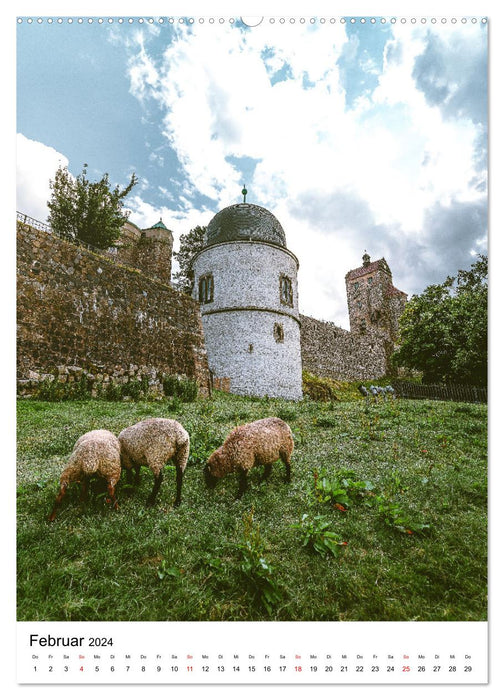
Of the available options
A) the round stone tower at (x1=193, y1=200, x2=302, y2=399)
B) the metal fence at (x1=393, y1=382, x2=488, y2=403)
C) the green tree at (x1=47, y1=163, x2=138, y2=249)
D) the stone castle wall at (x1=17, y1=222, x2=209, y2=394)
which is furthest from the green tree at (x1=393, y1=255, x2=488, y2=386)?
the round stone tower at (x1=193, y1=200, x2=302, y2=399)

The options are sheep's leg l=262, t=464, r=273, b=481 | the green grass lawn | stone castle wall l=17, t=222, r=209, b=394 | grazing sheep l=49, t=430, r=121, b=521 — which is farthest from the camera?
stone castle wall l=17, t=222, r=209, b=394

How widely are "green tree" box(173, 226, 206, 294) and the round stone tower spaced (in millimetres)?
1208

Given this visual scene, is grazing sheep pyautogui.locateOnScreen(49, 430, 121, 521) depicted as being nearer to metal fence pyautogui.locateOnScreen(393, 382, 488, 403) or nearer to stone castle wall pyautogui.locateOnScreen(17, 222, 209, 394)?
stone castle wall pyautogui.locateOnScreen(17, 222, 209, 394)

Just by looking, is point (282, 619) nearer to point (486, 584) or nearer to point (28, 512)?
point (486, 584)

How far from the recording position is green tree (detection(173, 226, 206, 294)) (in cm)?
2045

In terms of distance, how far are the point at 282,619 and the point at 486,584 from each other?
63.9 inches

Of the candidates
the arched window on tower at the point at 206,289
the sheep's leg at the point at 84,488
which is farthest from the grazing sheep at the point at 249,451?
the arched window on tower at the point at 206,289

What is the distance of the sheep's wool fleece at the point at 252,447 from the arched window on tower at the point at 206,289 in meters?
14.4

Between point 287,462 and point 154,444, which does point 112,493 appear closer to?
point 154,444

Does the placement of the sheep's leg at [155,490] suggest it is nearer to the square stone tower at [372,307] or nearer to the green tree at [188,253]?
the green tree at [188,253]

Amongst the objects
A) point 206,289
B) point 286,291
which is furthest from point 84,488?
point 286,291

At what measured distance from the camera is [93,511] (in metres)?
3.34

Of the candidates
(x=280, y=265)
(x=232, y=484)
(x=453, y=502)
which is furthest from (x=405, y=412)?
(x=280, y=265)
